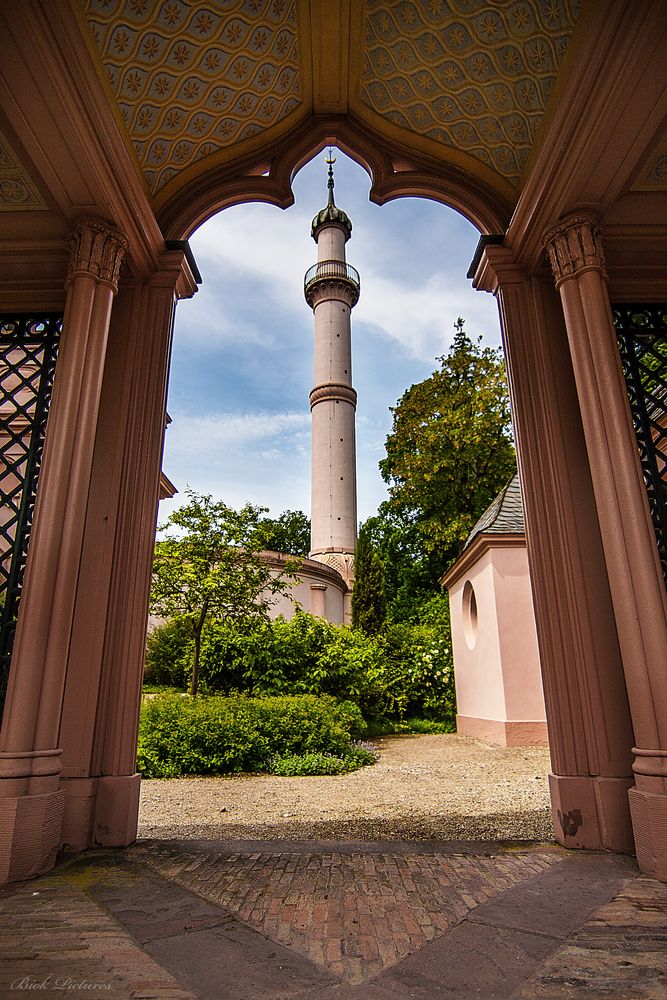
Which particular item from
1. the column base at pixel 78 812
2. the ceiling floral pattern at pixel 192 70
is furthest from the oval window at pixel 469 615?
the column base at pixel 78 812

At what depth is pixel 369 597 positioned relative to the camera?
20.3 meters

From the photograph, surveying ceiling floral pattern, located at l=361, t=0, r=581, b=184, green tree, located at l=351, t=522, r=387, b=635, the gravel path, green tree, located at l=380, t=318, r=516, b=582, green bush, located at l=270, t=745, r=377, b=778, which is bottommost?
the gravel path

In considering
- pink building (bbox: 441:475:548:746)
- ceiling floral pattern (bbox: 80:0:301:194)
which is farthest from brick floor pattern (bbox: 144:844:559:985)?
pink building (bbox: 441:475:548:746)

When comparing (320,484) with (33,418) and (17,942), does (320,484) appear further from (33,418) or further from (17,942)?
(17,942)

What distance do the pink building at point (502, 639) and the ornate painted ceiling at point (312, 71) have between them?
707 centimetres

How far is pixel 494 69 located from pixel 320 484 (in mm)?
23916

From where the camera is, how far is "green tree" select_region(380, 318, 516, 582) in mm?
20750

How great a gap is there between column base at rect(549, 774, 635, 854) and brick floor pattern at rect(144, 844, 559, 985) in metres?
0.29

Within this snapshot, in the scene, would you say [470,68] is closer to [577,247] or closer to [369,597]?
[577,247]

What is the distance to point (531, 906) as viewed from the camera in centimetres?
259

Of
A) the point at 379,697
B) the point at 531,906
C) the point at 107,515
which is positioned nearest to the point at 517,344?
the point at 107,515

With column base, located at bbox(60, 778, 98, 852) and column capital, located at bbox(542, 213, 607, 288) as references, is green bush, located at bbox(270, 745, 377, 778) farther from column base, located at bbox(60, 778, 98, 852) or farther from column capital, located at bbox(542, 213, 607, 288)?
column capital, located at bbox(542, 213, 607, 288)

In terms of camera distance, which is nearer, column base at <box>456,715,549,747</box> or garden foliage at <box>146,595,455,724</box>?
column base at <box>456,715,549,747</box>

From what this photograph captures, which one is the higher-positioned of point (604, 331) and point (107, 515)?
point (604, 331)
